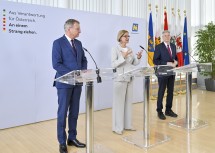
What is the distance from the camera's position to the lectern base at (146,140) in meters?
3.22

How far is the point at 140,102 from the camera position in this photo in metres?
6.00

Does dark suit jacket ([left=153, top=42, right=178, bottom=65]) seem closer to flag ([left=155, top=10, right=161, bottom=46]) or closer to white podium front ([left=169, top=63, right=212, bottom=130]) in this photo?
white podium front ([left=169, top=63, right=212, bottom=130])

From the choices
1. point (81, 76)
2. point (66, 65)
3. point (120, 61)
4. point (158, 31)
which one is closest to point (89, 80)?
point (81, 76)

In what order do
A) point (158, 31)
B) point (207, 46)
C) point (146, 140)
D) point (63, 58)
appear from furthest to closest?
point (207, 46) < point (158, 31) < point (146, 140) < point (63, 58)

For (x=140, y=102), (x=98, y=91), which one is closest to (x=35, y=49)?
(x=98, y=91)

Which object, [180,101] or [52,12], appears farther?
[180,101]

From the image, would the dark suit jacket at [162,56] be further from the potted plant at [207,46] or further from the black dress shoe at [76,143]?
the potted plant at [207,46]

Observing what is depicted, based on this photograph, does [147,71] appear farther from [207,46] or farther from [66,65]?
[207,46]

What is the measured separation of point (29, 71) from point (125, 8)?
344 cm

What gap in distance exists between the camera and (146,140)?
3307mm

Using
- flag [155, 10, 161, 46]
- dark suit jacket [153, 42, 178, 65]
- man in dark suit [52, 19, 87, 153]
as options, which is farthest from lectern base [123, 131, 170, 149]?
flag [155, 10, 161, 46]

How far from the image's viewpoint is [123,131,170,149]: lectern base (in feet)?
10.6

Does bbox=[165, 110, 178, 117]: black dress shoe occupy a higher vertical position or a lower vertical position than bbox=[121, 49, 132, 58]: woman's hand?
lower

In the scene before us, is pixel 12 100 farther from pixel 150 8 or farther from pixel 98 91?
pixel 150 8
